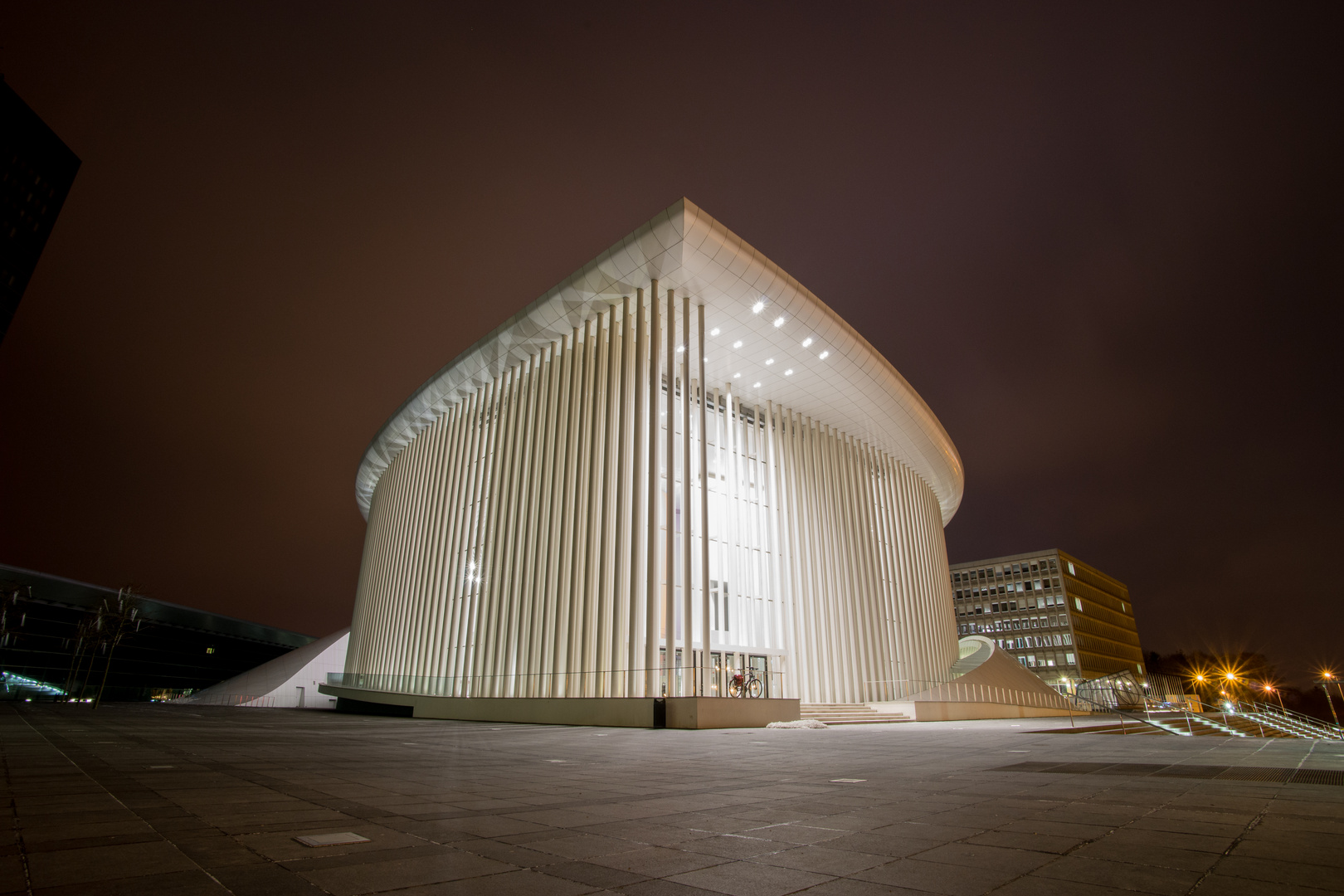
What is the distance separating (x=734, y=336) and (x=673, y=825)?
25838mm

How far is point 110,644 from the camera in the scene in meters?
40.1

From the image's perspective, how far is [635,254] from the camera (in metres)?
24.7

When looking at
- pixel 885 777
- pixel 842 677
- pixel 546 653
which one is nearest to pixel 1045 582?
pixel 842 677

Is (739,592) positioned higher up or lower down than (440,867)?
higher up

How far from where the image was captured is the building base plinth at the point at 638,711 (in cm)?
1952

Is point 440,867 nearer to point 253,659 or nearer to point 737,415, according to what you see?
point 737,415

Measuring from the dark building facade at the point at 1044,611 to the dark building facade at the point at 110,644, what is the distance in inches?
3983

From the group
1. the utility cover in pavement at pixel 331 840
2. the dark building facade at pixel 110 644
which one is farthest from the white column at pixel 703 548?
the dark building facade at pixel 110 644

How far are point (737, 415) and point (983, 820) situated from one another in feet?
94.0

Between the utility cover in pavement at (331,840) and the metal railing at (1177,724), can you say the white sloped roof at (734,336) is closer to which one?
the metal railing at (1177,724)

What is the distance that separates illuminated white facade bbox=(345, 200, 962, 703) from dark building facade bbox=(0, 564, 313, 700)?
20.7m

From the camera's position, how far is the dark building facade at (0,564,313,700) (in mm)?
48375

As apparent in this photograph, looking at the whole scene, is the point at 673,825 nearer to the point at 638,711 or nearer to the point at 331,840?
the point at 331,840

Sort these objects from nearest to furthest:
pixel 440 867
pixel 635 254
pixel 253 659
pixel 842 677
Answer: pixel 440 867
pixel 635 254
pixel 842 677
pixel 253 659
